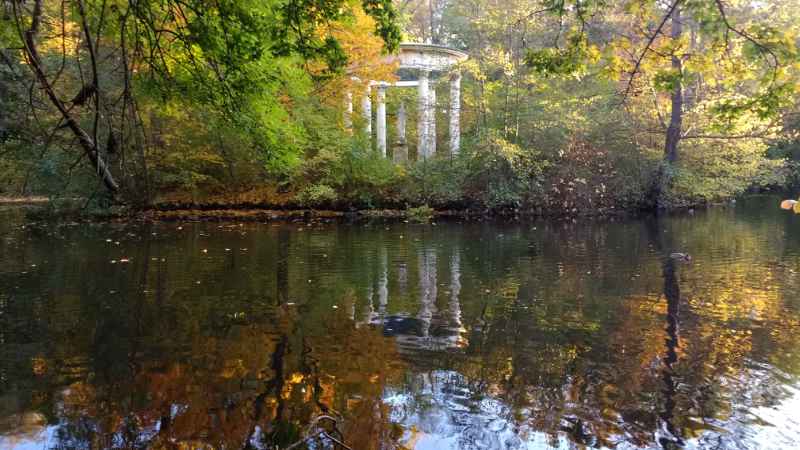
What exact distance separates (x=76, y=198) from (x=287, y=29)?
1744 cm

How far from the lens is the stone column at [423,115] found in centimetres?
2270

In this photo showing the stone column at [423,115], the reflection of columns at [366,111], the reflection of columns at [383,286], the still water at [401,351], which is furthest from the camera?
the stone column at [423,115]

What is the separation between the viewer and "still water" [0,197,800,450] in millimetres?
4125

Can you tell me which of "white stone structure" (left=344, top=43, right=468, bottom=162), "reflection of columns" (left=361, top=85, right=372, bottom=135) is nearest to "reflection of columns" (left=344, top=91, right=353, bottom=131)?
"white stone structure" (left=344, top=43, right=468, bottom=162)

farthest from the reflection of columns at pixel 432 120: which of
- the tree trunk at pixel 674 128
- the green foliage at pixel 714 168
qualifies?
the green foliage at pixel 714 168

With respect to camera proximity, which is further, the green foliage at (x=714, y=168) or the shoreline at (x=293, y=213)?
the green foliage at (x=714, y=168)

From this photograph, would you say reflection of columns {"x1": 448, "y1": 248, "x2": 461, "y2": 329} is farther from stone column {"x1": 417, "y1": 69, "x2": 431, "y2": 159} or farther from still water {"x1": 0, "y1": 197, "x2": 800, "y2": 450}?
stone column {"x1": 417, "y1": 69, "x2": 431, "y2": 159}

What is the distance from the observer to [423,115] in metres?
22.8

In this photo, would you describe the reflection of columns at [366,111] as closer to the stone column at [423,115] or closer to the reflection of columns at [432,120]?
the stone column at [423,115]

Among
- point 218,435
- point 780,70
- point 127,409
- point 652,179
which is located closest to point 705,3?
point 780,70

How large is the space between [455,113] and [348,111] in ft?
13.0

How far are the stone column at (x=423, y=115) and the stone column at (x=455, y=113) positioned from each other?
103 centimetres

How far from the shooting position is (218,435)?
3992 mm

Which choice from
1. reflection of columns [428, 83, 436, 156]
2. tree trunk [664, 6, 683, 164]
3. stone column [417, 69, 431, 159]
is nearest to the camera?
tree trunk [664, 6, 683, 164]
